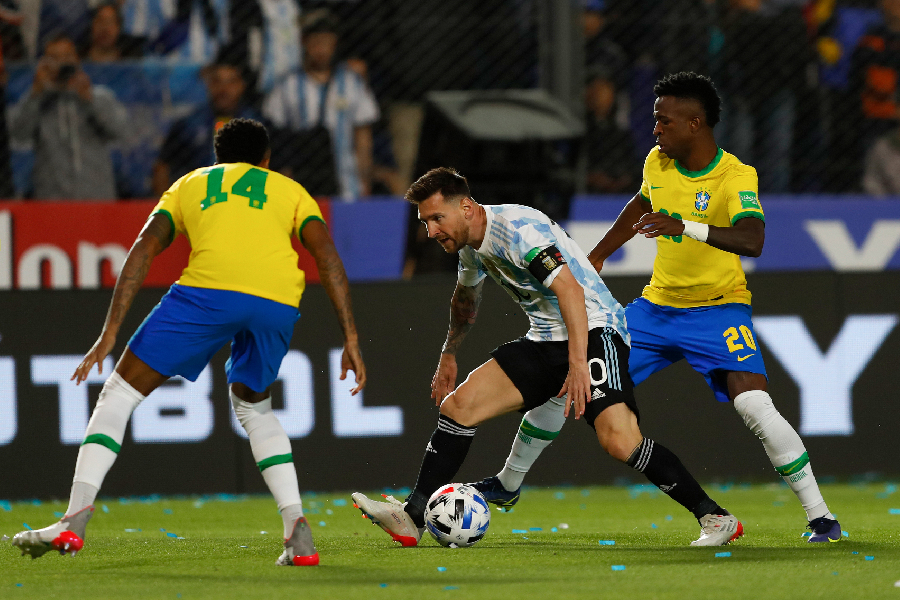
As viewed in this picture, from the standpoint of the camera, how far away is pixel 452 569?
4.70 meters

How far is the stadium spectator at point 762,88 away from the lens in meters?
10.8

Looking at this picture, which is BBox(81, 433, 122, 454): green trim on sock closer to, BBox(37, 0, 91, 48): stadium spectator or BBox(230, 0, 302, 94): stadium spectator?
BBox(37, 0, 91, 48): stadium spectator

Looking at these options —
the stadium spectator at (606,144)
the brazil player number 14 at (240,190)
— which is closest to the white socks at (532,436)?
the brazil player number 14 at (240,190)

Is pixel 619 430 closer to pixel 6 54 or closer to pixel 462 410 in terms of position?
pixel 462 410

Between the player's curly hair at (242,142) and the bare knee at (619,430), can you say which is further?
the bare knee at (619,430)

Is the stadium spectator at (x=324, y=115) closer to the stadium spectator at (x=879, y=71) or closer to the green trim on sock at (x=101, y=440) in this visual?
the stadium spectator at (x=879, y=71)

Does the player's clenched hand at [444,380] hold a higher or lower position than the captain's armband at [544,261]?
lower

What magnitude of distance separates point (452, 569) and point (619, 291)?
4048 millimetres

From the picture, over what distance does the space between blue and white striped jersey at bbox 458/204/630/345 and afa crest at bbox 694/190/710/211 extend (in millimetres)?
567

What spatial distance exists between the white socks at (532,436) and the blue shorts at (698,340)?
39 centimetres

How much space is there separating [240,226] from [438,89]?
567cm

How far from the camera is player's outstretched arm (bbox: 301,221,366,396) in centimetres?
489

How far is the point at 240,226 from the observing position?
4.89 m

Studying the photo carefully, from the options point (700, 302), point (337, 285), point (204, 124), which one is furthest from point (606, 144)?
point (337, 285)
